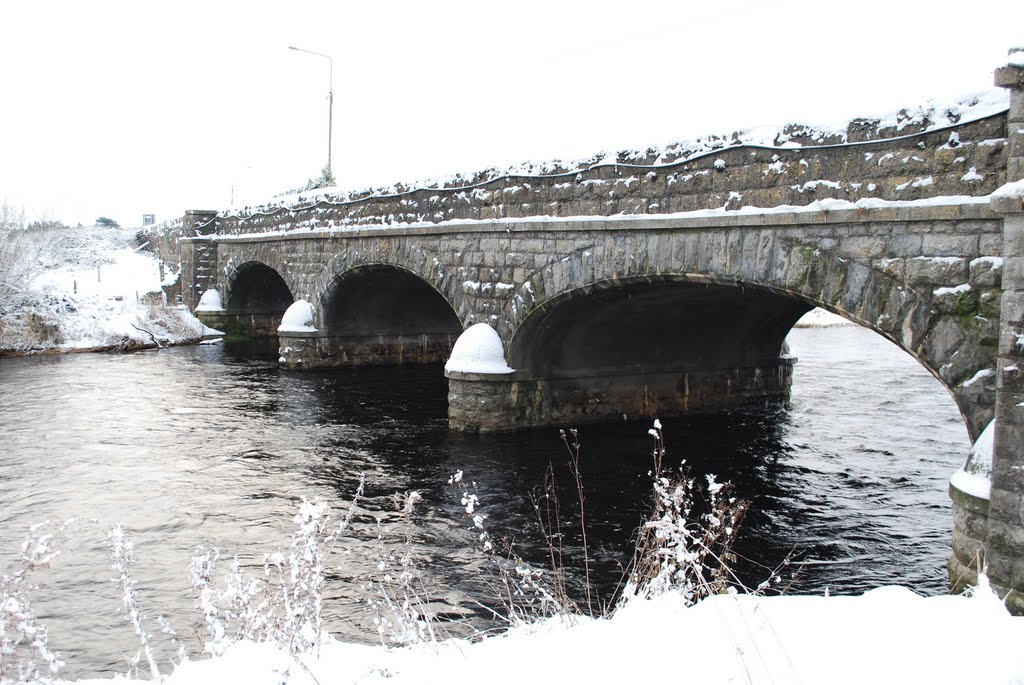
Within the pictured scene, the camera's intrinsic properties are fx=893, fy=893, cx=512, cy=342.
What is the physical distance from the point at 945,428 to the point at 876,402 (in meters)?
2.27

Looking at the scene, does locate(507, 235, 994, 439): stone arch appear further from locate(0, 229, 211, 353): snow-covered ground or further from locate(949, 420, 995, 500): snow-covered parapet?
locate(0, 229, 211, 353): snow-covered ground

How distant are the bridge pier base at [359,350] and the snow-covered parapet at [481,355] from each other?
7595 millimetres

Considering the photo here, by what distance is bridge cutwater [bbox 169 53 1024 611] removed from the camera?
6367 mm

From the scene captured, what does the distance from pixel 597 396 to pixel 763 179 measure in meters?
5.46

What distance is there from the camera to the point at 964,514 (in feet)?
19.4

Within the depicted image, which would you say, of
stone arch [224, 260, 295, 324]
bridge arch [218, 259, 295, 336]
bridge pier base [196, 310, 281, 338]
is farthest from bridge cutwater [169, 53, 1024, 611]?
bridge pier base [196, 310, 281, 338]

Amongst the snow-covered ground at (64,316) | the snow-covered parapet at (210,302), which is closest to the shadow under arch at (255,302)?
the snow-covered parapet at (210,302)

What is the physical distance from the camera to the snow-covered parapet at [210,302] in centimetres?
2658

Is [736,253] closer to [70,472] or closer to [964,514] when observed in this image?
[964,514]

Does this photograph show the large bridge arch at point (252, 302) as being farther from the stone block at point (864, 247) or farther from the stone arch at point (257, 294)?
the stone block at point (864, 247)

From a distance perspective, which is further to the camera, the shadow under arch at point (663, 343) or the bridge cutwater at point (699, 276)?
the shadow under arch at point (663, 343)

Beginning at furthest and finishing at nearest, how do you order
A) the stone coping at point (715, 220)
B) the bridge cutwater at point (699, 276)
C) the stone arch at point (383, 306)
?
the stone arch at point (383, 306) → the stone coping at point (715, 220) → the bridge cutwater at point (699, 276)

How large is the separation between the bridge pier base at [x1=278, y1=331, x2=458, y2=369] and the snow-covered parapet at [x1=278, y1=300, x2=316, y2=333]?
4.4 inches

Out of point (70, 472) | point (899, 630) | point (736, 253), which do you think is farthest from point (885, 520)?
point (70, 472)
